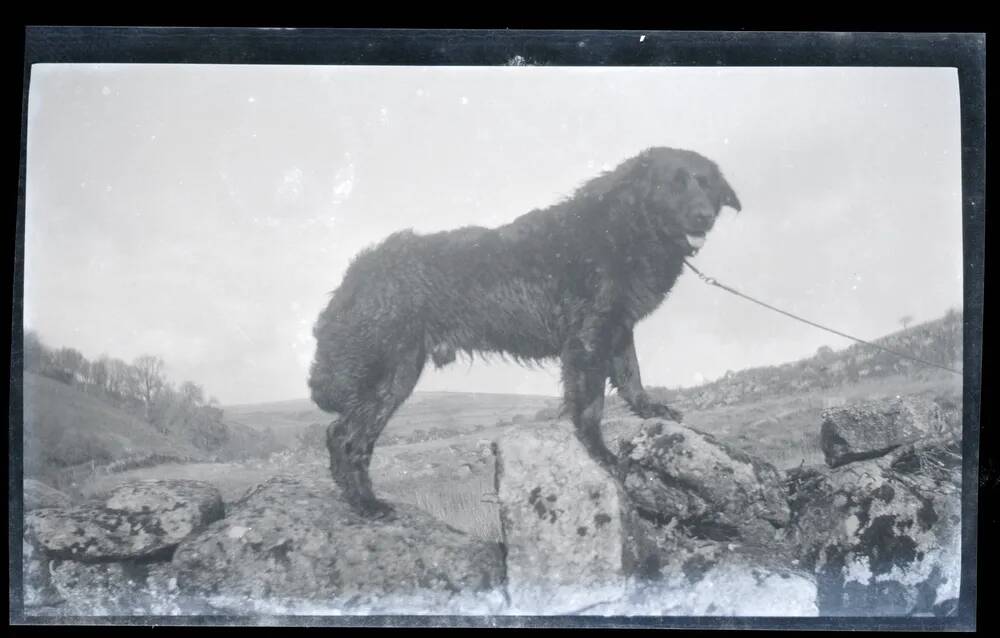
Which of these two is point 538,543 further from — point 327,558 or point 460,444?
point 327,558

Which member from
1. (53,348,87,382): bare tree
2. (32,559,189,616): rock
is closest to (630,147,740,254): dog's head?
(53,348,87,382): bare tree

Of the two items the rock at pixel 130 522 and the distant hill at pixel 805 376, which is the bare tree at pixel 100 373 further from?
the distant hill at pixel 805 376

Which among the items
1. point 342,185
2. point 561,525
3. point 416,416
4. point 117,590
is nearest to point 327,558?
point 416,416

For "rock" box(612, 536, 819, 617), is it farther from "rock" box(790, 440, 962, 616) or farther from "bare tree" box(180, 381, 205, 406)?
"bare tree" box(180, 381, 205, 406)

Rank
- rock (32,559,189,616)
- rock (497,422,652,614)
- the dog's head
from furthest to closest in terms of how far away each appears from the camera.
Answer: the dog's head, rock (32,559,189,616), rock (497,422,652,614)

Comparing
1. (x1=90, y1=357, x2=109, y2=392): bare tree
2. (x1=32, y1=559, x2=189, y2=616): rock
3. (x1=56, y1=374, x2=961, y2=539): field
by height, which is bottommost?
(x1=32, y1=559, x2=189, y2=616): rock

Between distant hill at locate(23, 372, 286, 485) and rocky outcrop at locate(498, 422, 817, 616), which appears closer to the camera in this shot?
rocky outcrop at locate(498, 422, 817, 616)

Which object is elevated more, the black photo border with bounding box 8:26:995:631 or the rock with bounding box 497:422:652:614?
the black photo border with bounding box 8:26:995:631
